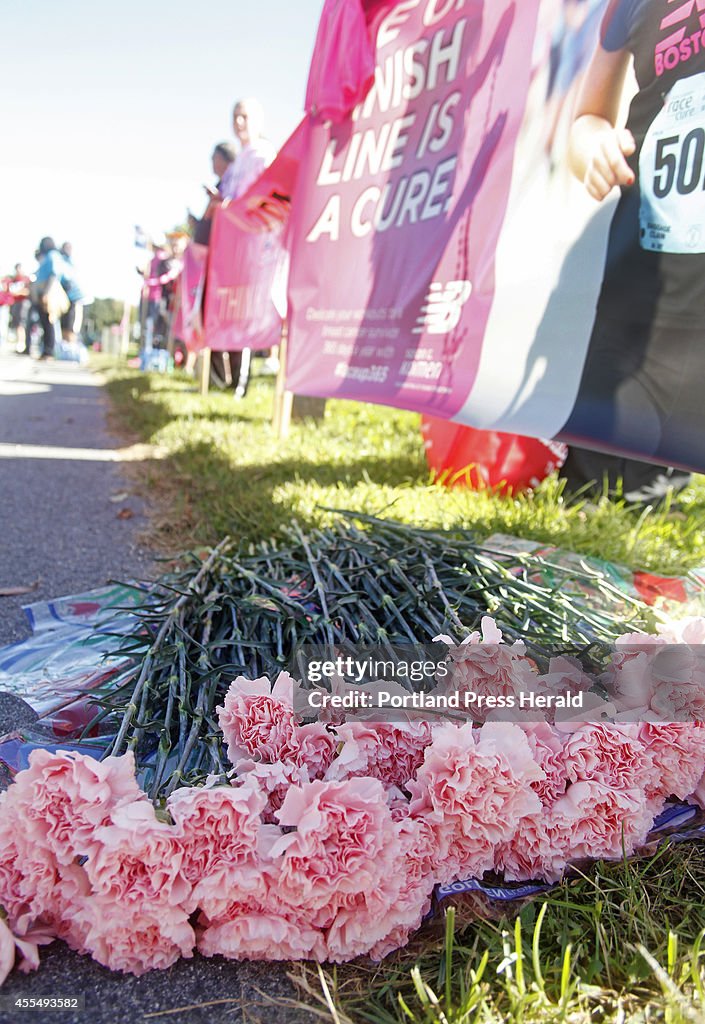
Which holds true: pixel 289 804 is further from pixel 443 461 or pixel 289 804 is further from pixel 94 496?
pixel 94 496

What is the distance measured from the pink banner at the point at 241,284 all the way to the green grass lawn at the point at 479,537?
0.53m

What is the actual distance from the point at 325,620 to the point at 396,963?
0.60 meters

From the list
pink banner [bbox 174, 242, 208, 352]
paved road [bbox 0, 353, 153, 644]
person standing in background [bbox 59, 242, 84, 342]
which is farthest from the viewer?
person standing in background [bbox 59, 242, 84, 342]

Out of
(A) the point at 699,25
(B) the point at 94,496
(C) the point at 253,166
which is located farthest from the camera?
(C) the point at 253,166

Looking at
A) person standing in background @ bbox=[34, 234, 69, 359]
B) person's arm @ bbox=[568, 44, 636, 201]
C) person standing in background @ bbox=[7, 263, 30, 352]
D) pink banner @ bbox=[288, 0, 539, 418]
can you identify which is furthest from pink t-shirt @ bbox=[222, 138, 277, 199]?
person standing in background @ bbox=[7, 263, 30, 352]

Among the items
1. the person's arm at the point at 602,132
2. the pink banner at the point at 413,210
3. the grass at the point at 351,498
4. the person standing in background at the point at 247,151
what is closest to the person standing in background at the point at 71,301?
the person standing in background at the point at 247,151

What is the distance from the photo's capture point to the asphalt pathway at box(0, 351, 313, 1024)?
89 centimetres

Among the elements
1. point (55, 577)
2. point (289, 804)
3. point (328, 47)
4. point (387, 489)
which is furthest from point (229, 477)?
point (289, 804)

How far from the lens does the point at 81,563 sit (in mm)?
2533

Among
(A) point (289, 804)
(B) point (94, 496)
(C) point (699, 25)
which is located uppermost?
(C) point (699, 25)

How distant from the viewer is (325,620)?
144 cm

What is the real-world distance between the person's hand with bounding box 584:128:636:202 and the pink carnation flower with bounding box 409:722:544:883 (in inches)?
56.4

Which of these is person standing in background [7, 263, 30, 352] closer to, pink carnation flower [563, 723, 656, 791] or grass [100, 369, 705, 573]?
grass [100, 369, 705, 573]

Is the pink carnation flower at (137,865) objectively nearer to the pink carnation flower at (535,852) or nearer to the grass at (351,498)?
the pink carnation flower at (535,852)
